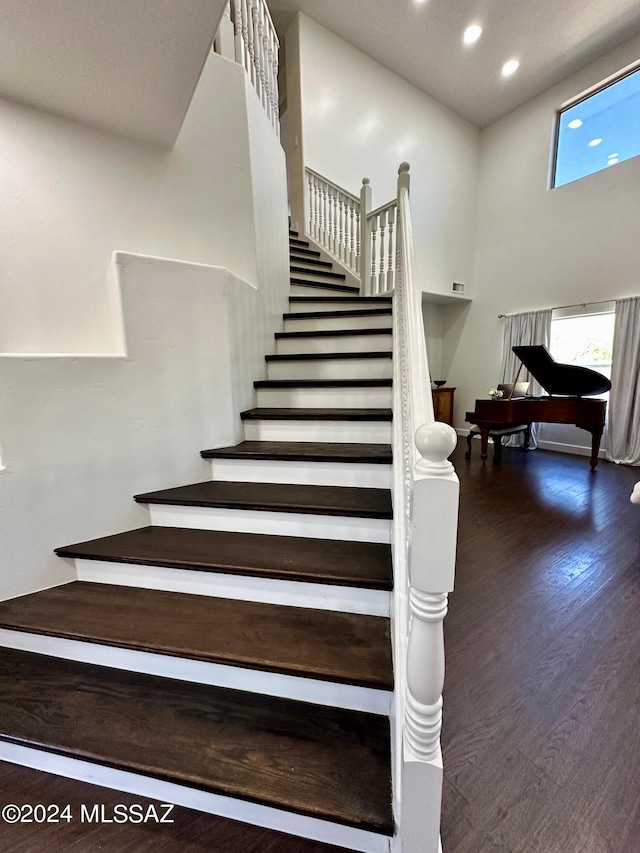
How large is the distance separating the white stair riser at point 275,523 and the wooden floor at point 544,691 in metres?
0.63

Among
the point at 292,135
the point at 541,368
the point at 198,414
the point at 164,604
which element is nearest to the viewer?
the point at 164,604

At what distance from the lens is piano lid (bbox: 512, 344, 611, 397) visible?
391 cm

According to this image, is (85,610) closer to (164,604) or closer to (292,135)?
(164,604)

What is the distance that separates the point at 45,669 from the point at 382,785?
1149 mm

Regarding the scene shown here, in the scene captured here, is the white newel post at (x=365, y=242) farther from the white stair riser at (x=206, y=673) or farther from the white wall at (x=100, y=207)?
the white stair riser at (x=206, y=673)

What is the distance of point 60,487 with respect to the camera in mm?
1470

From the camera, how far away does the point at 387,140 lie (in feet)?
17.1

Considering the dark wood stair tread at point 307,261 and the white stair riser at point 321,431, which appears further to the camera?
the dark wood stair tread at point 307,261

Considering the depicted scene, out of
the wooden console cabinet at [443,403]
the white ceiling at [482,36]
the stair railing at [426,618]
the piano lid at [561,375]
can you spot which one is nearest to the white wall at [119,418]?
the stair railing at [426,618]

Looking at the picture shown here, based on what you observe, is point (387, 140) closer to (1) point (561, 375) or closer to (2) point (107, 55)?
(1) point (561, 375)

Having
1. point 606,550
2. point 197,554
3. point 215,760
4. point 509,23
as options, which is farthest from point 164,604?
point 509,23

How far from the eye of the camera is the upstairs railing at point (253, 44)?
2229 mm

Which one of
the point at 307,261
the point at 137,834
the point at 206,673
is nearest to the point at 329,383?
the point at 206,673

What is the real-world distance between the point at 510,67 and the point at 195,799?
7667 mm
